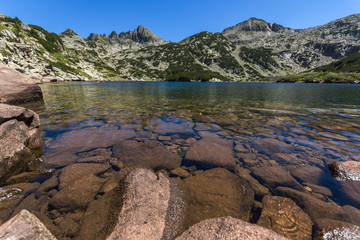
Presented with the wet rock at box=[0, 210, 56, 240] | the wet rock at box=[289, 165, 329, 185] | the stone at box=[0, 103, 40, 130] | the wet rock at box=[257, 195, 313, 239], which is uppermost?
the stone at box=[0, 103, 40, 130]

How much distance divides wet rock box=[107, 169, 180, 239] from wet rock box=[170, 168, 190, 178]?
881mm

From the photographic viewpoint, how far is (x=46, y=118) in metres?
13.0

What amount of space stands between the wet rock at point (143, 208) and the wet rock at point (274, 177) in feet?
12.1

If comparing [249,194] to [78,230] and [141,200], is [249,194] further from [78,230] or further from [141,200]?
[78,230]

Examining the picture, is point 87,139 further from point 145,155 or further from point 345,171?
point 345,171

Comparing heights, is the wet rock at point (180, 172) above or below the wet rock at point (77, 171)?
below

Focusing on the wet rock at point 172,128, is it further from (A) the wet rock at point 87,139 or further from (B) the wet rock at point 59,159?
(B) the wet rock at point 59,159

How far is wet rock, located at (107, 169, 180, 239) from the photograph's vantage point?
317 centimetres

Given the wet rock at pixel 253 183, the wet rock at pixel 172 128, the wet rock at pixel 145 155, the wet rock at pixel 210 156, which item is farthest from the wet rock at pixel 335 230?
the wet rock at pixel 172 128

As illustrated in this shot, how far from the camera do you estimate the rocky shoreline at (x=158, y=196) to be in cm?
327

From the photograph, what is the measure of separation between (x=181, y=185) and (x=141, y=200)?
162 centimetres

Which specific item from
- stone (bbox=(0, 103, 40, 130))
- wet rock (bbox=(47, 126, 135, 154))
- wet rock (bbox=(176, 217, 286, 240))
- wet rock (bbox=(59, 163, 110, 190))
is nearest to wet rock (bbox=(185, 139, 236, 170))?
wet rock (bbox=(176, 217, 286, 240))

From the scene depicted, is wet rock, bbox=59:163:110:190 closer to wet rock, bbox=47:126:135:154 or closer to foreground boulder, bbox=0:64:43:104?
wet rock, bbox=47:126:135:154

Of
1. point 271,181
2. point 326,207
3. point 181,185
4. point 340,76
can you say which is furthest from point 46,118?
point 340,76
